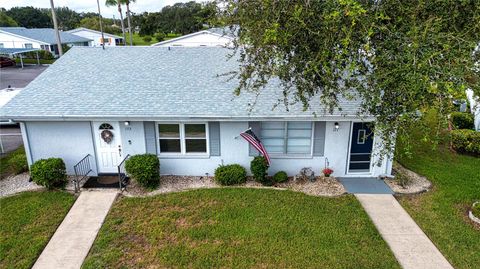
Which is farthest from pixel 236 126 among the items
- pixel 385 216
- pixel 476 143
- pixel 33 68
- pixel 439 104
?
pixel 33 68

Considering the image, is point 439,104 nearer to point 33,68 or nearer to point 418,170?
point 418,170

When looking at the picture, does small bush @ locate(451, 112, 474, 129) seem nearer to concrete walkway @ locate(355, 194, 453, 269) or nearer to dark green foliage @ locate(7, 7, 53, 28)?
concrete walkway @ locate(355, 194, 453, 269)

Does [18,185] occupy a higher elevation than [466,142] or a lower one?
lower

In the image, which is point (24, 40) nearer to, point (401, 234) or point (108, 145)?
point (108, 145)

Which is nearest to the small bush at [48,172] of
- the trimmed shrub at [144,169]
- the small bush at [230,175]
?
the trimmed shrub at [144,169]

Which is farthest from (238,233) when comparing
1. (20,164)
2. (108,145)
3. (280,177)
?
(20,164)

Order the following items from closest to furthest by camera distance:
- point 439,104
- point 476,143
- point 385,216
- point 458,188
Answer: point 439,104
point 385,216
point 458,188
point 476,143
